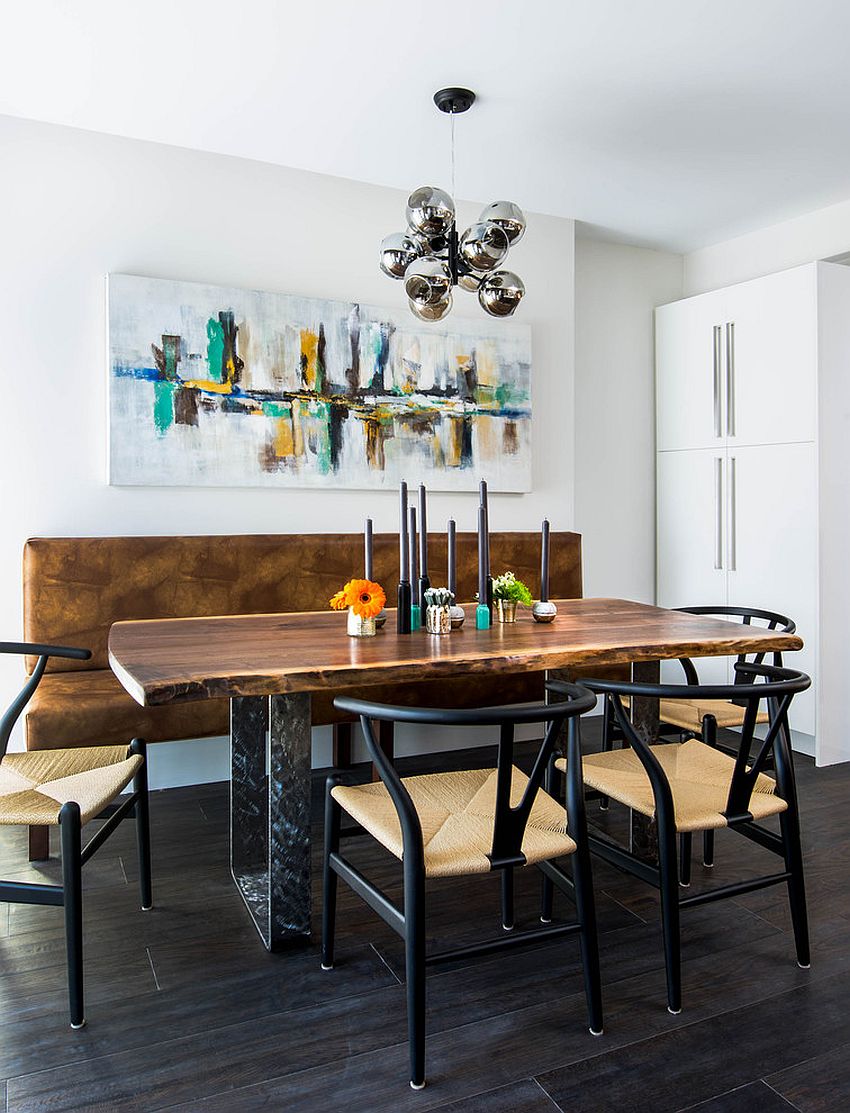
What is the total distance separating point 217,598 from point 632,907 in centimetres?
193

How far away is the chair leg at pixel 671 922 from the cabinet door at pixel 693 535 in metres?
2.53

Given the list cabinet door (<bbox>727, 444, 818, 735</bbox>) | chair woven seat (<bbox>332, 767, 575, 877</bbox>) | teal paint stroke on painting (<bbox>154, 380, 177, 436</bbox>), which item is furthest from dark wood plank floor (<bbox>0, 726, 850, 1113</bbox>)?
teal paint stroke on painting (<bbox>154, 380, 177, 436</bbox>)

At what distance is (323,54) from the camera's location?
2.68 meters

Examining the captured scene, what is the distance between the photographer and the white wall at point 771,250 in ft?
13.3

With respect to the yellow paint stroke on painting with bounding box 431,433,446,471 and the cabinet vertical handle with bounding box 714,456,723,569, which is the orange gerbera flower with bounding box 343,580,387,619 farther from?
the cabinet vertical handle with bounding box 714,456,723,569

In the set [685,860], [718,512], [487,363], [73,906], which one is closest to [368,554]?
[73,906]

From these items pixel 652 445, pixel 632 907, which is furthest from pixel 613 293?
pixel 632 907

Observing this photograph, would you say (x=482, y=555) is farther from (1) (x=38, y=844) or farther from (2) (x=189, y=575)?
(1) (x=38, y=844)

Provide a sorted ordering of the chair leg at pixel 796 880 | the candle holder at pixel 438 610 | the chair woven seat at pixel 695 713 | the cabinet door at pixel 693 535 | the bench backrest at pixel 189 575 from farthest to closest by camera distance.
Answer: the cabinet door at pixel 693 535 → the bench backrest at pixel 189 575 → the chair woven seat at pixel 695 713 → the candle holder at pixel 438 610 → the chair leg at pixel 796 880

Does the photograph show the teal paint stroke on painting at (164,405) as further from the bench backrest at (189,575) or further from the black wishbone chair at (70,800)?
the black wishbone chair at (70,800)

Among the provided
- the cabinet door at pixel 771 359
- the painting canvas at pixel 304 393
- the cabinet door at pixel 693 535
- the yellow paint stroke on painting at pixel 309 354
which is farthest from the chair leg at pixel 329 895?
the cabinet door at pixel 771 359

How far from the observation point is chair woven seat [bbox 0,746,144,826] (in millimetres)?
1894

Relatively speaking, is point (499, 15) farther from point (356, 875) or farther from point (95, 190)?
point (356, 875)

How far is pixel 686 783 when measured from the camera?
2104mm
